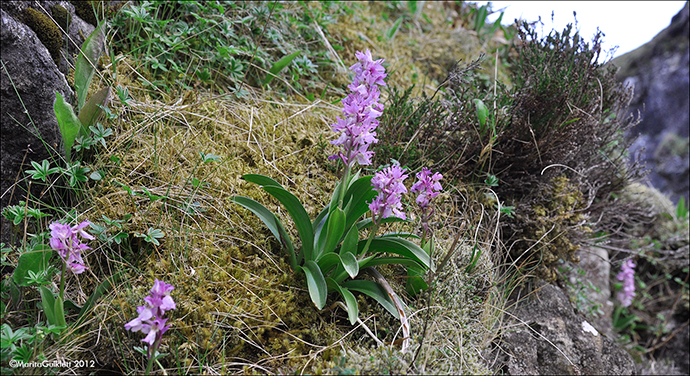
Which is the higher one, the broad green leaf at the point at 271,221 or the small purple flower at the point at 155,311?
the broad green leaf at the point at 271,221

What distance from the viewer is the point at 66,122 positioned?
6.51ft

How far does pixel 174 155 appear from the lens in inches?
90.9

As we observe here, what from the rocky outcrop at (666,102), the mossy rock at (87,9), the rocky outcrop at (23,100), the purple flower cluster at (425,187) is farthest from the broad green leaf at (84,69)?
the rocky outcrop at (666,102)

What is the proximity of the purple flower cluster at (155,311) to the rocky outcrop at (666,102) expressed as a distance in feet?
23.5

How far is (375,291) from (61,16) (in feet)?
7.61

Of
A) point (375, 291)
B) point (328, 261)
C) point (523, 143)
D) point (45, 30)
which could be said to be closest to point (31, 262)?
point (328, 261)

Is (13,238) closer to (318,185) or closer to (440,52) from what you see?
(318,185)

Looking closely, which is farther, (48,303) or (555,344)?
(555,344)

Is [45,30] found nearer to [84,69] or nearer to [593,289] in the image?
[84,69]

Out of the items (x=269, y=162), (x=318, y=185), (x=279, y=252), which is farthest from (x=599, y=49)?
(x=279, y=252)

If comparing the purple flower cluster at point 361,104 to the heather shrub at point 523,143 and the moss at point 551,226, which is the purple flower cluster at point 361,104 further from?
the moss at point 551,226

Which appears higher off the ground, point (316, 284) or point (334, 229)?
point (334, 229)

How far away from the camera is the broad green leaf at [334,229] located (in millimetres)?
1792

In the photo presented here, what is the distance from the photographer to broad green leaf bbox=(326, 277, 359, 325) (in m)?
1.72
